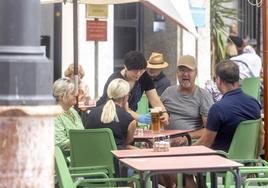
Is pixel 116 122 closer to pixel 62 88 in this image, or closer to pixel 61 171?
pixel 62 88

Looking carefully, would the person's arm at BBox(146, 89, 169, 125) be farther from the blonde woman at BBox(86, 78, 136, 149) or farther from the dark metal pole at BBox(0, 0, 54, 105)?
the dark metal pole at BBox(0, 0, 54, 105)

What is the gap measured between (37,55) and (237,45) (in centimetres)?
1088

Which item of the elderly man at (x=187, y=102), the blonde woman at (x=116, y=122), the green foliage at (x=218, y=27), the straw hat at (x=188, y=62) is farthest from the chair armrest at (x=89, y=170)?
the green foliage at (x=218, y=27)

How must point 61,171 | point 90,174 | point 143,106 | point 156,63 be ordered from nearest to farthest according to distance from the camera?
point 61,171
point 90,174
point 143,106
point 156,63

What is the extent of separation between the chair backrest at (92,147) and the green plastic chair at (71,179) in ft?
0.54

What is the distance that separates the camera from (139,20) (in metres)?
17.3

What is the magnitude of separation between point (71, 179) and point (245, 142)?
1.75 meters

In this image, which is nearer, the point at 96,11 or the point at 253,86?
the point at 253,86

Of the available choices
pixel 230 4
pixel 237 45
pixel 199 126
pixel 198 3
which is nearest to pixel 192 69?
pixel 199 126

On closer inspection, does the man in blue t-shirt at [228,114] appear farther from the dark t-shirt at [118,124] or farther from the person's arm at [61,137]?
the person's arm at [61,137]

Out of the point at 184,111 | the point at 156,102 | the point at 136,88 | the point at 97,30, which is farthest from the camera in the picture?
the point at 97,30

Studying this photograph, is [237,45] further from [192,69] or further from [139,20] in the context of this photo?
[192,69]

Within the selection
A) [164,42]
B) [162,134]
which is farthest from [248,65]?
[164,42]

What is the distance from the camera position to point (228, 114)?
707 centimetres
